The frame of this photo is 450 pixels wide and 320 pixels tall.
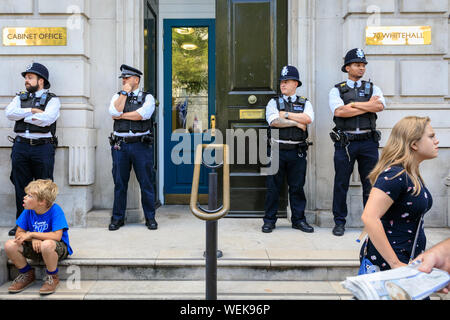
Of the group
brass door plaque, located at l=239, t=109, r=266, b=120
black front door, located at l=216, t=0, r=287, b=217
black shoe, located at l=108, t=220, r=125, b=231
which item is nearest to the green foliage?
black front door, located at l=216, t=0, r=287, b=217

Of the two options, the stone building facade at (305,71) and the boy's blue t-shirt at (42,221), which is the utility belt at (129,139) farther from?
the boy's blue t-shirt at (42,221)

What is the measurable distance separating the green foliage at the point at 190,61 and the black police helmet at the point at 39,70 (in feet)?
8.58

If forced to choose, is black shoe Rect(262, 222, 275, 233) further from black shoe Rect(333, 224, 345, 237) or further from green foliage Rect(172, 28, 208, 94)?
green foliage Rect(172, 28, 208, 94)

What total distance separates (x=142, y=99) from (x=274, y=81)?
2.04m

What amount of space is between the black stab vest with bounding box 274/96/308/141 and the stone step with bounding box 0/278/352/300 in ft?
6.50

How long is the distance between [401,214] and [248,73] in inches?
162

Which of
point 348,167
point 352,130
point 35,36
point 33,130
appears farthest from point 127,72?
point 348,167

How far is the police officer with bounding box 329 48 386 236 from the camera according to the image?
483cm

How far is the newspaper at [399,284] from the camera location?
151 cm

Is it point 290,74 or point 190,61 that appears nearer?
point 290,74

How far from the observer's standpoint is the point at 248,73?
5832mm

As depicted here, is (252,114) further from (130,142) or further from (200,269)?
(200,269)

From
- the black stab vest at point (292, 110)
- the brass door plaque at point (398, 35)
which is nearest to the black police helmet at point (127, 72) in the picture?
the black stab vest at point (292, 110)

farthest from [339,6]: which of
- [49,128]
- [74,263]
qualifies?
[74,263]
